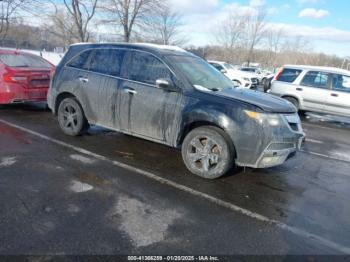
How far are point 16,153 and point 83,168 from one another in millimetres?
1300

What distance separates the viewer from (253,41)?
1783 inches

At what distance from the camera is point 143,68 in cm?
512

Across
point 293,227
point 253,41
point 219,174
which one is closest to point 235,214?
point 293,227

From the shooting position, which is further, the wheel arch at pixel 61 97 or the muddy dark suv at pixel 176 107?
the wheel arch at pixel 61 97

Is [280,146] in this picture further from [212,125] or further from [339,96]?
[339,96]

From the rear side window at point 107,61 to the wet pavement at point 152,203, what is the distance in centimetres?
137

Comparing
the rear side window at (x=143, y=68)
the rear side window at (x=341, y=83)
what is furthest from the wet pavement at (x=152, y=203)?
the rear side window at (x=341, y=83)

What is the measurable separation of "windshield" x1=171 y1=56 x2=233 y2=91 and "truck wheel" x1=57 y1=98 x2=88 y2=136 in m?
2.18

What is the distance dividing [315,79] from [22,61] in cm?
926

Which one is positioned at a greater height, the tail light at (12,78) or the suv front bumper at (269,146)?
the tail light at (12,78)

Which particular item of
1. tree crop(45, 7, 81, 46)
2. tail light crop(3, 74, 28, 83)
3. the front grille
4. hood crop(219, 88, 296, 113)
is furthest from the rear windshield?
tree crop(45, 7, 81, 46)

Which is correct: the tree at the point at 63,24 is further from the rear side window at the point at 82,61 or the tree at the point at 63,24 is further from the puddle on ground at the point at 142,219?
the puddle on ground at the point at 142,219

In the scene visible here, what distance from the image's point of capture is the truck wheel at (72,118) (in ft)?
19.5

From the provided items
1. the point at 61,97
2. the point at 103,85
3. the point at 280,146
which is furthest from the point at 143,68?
the point at 280,146
